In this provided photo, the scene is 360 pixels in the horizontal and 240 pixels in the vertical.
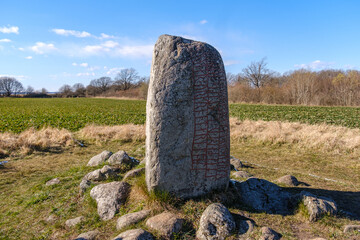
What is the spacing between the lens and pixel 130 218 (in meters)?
4.26

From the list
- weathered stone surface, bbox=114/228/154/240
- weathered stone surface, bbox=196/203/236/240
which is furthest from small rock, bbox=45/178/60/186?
weathered stone surface, bbox=196/203/236/240

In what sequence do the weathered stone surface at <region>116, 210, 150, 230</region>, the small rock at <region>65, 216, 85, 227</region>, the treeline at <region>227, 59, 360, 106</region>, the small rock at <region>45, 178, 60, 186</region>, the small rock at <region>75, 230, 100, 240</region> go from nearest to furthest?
1. the small rock at <region>75, 230, 100, 240</region>
2. the weathered stone surface at <region>116, 210, 150, 230</region>
3. the small rock at <region>65, 216, 85, 227</region>
4. the small rock at <region>45, 178, 60, 186</region>
5. the treeline at <region>227, 59, 360, 106</region>

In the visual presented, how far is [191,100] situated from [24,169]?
725 centimetres

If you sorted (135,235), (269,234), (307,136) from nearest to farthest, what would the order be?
1. (135,235)
2. (269,234)
3. (307,136)

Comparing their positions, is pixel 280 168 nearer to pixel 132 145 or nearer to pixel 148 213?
pixel 148 213

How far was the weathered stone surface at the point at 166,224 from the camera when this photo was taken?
3.85 meters

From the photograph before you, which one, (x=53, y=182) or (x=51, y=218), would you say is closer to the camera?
(x=51, y=218)

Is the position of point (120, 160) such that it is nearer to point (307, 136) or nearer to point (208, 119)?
point (208, 119)

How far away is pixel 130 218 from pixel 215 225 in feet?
4.80

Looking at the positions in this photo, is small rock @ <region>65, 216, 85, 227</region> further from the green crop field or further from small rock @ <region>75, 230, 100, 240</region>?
the green crop field

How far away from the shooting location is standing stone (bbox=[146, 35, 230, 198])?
4395mm

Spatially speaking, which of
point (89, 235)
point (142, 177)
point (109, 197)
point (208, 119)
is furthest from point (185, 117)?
point (89, 235)

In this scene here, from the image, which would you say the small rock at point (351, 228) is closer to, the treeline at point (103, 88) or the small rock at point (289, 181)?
the small rock at point (289, 181)

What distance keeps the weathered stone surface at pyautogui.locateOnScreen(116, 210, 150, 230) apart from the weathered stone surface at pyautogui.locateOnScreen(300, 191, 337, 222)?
292 cm
